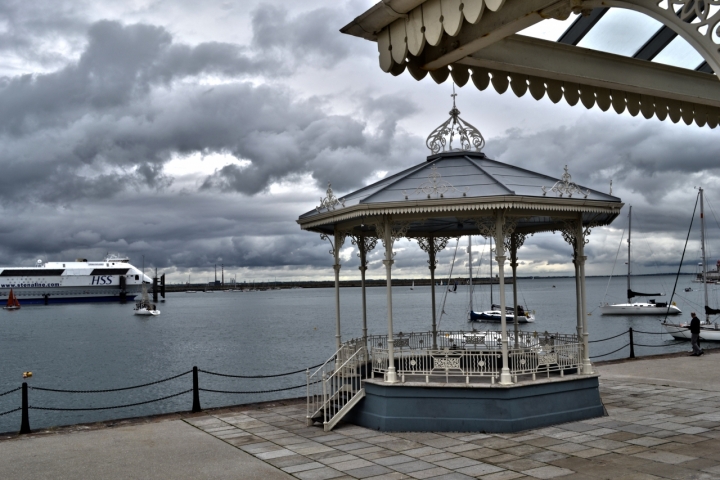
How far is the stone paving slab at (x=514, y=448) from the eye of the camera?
8336 millimetres

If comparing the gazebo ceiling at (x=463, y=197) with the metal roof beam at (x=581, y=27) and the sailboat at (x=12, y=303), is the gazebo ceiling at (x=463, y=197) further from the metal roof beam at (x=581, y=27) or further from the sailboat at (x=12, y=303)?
the sailboat at (x=12, y=303)

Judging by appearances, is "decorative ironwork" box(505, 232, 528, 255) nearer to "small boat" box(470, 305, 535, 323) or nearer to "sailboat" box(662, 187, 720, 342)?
"sailboat" box(662, 187, 720, 342)

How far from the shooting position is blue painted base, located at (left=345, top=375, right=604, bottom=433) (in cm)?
1068

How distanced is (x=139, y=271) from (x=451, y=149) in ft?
427

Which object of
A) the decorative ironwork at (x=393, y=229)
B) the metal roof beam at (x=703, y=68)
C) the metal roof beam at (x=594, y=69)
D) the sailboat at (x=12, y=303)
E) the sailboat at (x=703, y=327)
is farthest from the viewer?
the sailboat at (x=12, y=303)

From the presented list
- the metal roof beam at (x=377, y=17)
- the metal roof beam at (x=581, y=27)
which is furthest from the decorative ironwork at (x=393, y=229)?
the metal roof beam at (x=377, y=17)

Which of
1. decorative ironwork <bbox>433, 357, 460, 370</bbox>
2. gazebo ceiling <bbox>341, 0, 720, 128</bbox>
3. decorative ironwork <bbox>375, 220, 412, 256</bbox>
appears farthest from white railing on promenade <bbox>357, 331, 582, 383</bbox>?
gazebo ceiling <bbox>341, 0, 720, 128</bbox>

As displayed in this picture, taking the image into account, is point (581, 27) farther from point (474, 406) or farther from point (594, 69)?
point (474, 406)

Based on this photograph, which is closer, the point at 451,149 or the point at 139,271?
the point at 451,149

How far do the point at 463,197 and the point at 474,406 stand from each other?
365cm

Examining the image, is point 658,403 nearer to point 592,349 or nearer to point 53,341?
point 592,349

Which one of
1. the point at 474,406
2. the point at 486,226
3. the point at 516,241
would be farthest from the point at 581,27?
the point at 516,241

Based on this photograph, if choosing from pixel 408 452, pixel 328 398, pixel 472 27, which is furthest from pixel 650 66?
pixel 328 398

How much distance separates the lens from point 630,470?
8.22 metres
